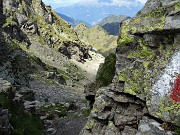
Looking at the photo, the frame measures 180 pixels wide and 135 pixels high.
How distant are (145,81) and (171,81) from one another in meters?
1.89

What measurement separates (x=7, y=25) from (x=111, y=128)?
163m

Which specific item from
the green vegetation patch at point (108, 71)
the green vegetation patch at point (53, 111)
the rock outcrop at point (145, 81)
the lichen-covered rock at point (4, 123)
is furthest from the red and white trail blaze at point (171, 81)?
the green vegetation patch at point (53, 111)

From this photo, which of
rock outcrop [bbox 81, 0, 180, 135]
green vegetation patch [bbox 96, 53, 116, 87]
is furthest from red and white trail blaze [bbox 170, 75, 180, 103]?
green vegetation patch [bbox 96, 53, 116, 87]

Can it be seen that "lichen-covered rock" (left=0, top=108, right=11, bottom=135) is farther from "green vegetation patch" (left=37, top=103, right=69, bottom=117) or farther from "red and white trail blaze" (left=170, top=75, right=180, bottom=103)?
"green vegetation patch" (left=37, top=103, right=69, bottom=117)

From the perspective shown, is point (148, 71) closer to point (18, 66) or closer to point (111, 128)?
point (111, 128)

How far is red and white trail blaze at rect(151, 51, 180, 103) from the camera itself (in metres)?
18.0

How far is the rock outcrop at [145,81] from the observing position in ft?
59.9

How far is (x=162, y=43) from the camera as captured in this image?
19.8 m

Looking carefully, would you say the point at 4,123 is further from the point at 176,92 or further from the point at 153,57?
the point at 176,92

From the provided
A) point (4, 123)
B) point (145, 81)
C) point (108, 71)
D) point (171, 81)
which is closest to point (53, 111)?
point (108, 71)

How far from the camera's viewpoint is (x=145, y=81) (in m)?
19.8

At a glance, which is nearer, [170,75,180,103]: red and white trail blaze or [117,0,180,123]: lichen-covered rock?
[170,75,180,103]: red and white trail blaze

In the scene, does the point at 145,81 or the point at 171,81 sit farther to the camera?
the point at 145,81

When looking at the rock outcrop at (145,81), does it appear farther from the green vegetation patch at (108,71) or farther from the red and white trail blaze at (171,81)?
the green vegetation patch at (108,71)
